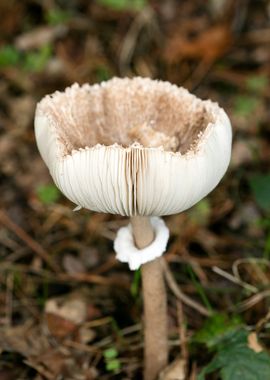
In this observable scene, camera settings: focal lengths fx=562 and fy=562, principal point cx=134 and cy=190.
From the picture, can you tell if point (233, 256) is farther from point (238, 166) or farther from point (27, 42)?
point (27, 42)

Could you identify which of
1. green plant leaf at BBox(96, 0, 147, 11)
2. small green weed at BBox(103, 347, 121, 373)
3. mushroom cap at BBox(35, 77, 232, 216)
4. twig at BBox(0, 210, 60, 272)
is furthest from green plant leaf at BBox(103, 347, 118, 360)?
green plant leaf at BBox(96, 0, 147, 11)

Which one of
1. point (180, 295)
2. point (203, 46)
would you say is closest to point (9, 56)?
point (203, 46)

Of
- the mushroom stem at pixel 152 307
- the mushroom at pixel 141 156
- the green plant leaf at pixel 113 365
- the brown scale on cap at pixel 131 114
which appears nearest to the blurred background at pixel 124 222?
the green plant leaf at pixel 113 365

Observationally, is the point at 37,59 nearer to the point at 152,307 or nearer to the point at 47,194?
the point at 47,194

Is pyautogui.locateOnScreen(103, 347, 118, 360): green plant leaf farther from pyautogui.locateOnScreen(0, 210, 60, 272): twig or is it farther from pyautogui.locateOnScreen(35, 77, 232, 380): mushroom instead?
pyautogui.locateOnScreen(0, 210, 60, 272): twig

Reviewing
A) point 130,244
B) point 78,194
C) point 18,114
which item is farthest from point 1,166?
point 78,194

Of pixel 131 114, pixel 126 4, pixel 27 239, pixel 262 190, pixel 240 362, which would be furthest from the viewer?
pixel 126 4
